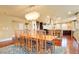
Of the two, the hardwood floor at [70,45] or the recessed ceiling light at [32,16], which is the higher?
the recessed ceiling light at [32,16]

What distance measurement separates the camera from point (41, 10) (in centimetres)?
258

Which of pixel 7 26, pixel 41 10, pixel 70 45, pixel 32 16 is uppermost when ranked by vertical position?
pixel 41 10

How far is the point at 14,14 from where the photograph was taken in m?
2.59

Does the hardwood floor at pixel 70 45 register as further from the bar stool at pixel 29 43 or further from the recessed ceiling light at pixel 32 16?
the recessed ceiling light at pixel 32 16

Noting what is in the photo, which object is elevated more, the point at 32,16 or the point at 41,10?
the point at 41,10

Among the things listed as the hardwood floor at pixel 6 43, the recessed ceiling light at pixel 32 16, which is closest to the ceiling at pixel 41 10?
the recessed ceiling light at pixel 32 16

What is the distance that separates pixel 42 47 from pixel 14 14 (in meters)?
0.80

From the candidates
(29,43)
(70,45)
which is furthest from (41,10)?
(70,45)

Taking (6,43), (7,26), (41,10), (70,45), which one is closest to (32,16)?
(41,10)

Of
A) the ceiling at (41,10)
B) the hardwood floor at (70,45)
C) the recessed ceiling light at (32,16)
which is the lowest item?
the hardwood floor at (70,45)

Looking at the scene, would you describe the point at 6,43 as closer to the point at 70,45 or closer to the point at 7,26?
the point at 7,26

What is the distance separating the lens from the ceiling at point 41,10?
8.42 ft
